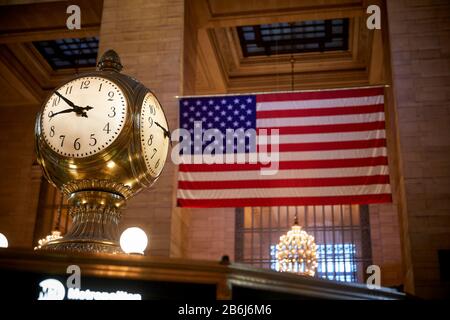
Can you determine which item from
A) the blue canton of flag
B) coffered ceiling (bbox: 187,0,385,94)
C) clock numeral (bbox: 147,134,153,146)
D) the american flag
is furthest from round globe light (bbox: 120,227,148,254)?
coffered ceiling (bbox: 187,0,385,94)

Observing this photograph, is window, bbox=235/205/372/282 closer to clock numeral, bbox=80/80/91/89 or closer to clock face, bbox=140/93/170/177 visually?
clock face, bbox=140/93/170/177

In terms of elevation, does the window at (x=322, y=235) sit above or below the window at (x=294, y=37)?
below

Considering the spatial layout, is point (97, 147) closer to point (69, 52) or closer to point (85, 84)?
point (85, 84)

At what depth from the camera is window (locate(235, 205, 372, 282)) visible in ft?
46.5

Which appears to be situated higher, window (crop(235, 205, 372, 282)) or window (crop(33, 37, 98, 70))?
window (crop(33, 37, 98, 70))

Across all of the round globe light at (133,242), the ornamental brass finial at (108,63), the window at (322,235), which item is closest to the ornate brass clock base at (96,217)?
the round globe light at (133,242)

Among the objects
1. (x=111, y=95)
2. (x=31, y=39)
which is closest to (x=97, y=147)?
(x=111, y=95)

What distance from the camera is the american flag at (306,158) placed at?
25.4ft

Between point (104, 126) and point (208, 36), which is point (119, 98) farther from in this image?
point (208, 36)

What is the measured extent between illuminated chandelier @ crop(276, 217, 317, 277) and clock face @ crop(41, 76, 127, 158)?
1102 cm

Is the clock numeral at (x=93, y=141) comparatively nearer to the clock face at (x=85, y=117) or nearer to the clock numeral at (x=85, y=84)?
the clock face at (x=85, y=117)

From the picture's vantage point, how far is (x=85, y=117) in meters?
1.46

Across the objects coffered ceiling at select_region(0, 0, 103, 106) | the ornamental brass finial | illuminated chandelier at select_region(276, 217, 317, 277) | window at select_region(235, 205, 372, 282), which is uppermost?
coffered ceiling at select_region(0, 0, 103, 106)

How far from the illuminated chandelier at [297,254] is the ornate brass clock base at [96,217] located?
10.9m
